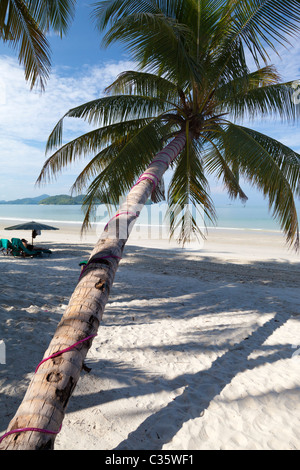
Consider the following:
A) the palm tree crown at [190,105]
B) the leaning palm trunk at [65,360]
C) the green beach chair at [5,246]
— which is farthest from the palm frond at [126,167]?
the green beach chair at [5,246]

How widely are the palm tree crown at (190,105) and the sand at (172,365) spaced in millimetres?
1683

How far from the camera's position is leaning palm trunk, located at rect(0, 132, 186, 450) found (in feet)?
5.07

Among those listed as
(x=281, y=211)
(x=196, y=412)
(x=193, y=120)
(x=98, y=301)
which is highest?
(x=193, y=120)

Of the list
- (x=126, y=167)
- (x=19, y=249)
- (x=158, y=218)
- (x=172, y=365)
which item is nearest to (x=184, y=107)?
(x=126, y=167)

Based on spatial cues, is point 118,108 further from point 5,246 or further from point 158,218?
point 158,218

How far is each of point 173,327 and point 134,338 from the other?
0.79 m

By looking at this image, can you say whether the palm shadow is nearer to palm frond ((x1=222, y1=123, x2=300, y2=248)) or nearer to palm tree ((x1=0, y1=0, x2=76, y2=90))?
palm frond ((x1=222, y1=123, x2=300, y2=248))

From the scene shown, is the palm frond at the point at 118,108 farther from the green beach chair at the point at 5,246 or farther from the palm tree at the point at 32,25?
the green beach chair at the point at 5,246

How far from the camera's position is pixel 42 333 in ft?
13.2

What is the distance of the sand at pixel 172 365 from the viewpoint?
8.06ft

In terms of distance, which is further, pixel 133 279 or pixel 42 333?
pixel 133 279
